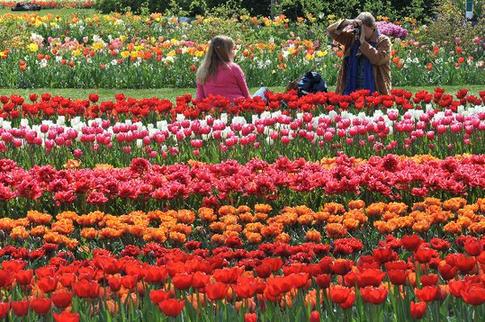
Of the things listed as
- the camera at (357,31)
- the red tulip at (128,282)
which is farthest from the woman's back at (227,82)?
the red tulip at (128,282)

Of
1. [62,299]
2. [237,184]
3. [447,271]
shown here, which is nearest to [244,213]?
[237,184]

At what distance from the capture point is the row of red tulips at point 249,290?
3695 mm

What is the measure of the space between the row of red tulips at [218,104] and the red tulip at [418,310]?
Result: 17.7ft

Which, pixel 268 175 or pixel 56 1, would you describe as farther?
pixel 56 1

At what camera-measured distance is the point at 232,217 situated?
5.47 metres

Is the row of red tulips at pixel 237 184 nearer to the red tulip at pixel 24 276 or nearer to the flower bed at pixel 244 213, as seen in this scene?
the flower bed at pixel 244 213

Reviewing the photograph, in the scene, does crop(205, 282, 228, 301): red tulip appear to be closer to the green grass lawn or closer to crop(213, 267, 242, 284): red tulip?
crop(213, 267, 242, 284): red tulip

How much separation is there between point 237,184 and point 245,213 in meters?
0.56

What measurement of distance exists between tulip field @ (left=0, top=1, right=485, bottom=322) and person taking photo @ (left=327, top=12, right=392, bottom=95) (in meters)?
0.69

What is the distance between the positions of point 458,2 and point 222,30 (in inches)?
230

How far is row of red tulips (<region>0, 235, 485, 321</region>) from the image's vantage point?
370cm

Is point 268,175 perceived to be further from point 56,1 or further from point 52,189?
point 56,1

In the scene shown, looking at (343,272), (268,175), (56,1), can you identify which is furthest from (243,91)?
(56,1)

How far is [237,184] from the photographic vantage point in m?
6.18
